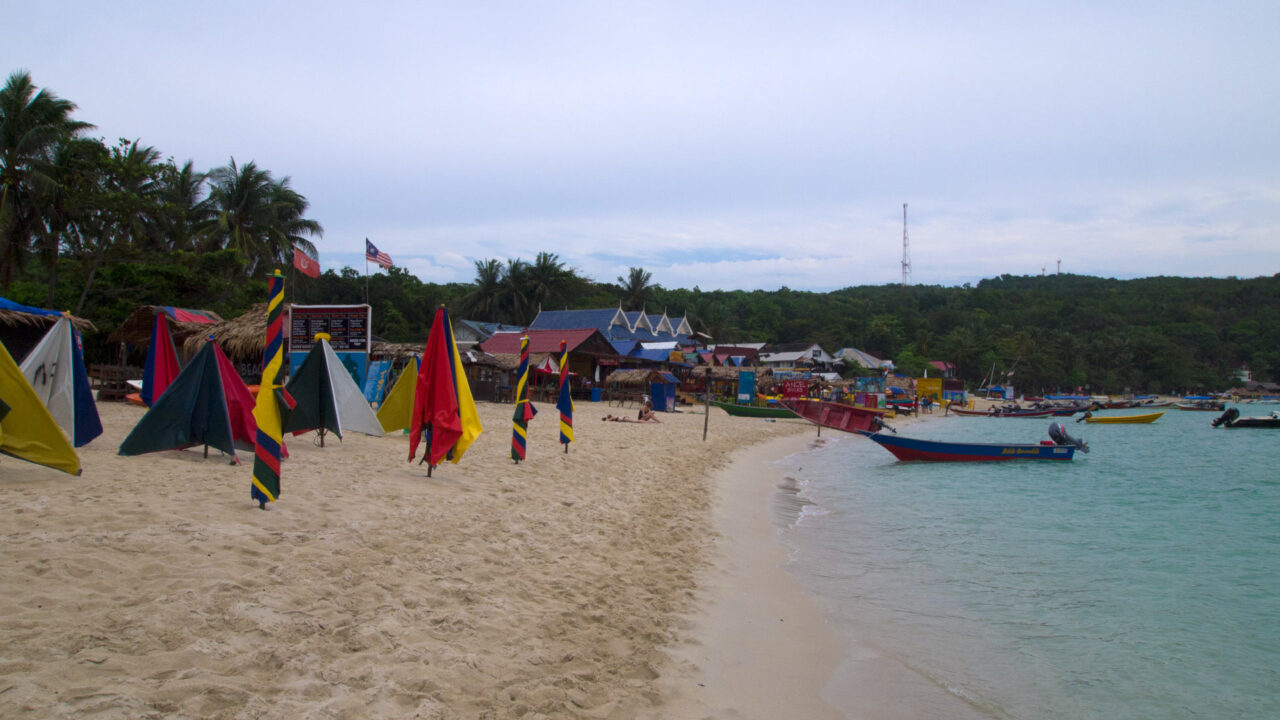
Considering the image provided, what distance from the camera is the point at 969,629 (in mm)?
6480

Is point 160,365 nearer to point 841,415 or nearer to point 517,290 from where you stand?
point 841,415

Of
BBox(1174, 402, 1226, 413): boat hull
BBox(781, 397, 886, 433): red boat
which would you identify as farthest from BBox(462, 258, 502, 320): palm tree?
BBox(1174, 402, 1226, 413): boat hull

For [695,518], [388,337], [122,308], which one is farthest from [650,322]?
[695,518]

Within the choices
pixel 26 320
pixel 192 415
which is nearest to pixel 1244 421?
pixel 192 415

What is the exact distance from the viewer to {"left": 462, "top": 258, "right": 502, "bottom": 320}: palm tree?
202 feet

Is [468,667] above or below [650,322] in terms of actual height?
below

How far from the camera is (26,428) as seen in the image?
20.0 feet

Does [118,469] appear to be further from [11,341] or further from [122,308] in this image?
[122,308]

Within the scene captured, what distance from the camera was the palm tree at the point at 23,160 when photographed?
24.8 meters

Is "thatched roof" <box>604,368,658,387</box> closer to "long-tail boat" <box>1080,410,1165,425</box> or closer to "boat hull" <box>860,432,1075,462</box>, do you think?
"boat hull" <box>860,432,1075,462</box>

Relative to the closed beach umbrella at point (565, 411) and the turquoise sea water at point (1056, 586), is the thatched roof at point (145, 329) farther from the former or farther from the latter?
the turquoise sea water at point (1056, 586)

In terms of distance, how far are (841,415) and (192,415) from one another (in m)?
26.0

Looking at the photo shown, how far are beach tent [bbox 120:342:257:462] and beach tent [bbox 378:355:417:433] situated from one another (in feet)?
12.6

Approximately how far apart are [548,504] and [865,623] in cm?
395
